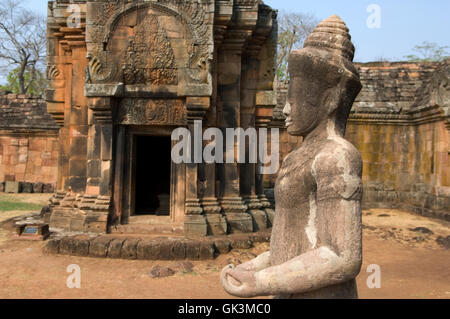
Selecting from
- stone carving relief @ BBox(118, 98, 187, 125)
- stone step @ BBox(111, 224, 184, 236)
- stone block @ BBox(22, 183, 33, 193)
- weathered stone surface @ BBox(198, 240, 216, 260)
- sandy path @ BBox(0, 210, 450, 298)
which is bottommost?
sandy path @ BBox(0, 210, 450, 298)

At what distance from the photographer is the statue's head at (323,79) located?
2010mm

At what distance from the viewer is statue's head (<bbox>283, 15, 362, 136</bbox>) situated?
201cm

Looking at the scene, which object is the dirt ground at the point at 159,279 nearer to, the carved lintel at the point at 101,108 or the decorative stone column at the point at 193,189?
the decorative stone column at the point at 193,189

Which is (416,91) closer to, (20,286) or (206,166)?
(206,166)

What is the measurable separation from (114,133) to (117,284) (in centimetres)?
332

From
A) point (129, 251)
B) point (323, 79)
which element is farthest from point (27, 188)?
point (323, 79)

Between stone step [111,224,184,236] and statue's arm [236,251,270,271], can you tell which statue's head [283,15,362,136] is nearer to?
statue's arm [236,251,270,271]

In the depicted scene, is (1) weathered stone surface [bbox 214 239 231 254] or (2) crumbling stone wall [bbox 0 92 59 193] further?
(2) crumbling stone wall [bbox 0 92 59 193]

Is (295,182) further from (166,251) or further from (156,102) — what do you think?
(156,102)

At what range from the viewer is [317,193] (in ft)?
6.09

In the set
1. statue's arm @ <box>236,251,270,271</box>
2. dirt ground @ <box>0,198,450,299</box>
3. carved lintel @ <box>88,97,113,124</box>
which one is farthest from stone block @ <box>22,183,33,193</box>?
statue's arm @ <box>236,251,270,271</box>

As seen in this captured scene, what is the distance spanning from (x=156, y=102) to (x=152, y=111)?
196mm

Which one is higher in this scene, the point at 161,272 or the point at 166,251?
the point at 166,251

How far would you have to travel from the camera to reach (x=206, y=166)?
7.68 m
